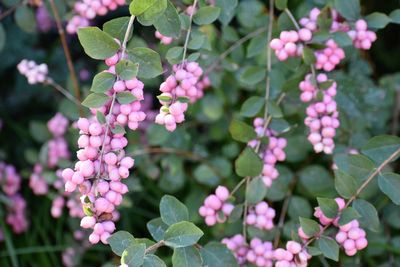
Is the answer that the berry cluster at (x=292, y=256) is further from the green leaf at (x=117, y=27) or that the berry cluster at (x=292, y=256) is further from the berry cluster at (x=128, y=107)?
the green leaf at (x=117, y=27)

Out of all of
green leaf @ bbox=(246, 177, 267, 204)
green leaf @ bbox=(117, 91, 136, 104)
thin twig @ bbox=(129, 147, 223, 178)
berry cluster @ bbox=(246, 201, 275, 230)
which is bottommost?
thin twig @ bbox=(129, 147, 223, 178)

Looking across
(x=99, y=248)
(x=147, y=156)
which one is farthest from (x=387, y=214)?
(x=99, y=248)

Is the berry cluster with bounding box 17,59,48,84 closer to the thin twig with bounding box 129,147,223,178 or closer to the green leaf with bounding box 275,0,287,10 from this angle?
the thin twig with bounding box 129,147,223,178

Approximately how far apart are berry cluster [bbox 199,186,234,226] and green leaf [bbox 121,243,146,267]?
1.03 feet

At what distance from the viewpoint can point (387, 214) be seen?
1539 mm

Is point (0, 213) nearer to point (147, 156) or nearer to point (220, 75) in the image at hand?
point (147, 156)

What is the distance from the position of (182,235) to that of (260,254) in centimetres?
29

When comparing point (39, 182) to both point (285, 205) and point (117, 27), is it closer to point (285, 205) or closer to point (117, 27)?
point (285, 205)

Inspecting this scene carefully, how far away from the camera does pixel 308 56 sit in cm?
120

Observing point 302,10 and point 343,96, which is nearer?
point 343,96

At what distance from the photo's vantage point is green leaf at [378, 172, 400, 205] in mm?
1100

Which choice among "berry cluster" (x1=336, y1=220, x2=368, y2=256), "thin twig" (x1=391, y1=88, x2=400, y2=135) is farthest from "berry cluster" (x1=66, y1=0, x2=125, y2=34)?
"thin twig" (x1=391, y1=88, x2=400, y2=135)

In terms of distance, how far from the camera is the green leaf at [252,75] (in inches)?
52.9

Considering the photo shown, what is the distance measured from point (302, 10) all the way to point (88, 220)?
0.81 metres
